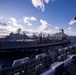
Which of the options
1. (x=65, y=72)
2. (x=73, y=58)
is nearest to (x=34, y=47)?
(x=73, y=58)

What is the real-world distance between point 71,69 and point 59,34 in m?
74.7

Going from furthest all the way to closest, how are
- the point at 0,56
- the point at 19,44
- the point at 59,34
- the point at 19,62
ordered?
1. the point at 59,34
2. the point at 19,44
3. the point at 0,56
4. the point at 19,62

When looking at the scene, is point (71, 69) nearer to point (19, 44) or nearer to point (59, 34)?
point (19, 44)

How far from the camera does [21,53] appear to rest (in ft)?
130

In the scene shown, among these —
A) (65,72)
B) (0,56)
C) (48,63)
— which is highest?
(48,63)

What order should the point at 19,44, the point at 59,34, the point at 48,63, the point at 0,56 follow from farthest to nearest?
the point at 59,34 < the point at 19,44 < the point at 0,56 < the point at 48,63

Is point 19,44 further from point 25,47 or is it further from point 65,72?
point 65,72

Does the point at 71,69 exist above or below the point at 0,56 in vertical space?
above

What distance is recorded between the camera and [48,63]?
32.7 feet

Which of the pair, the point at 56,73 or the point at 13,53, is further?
the point at 13,53

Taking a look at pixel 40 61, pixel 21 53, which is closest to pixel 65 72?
pixel 40 61

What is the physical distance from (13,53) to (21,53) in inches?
110

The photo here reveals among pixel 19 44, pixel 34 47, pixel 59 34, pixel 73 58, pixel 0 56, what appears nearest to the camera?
pixel 73 58

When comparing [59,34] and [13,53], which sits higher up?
[59,34]
